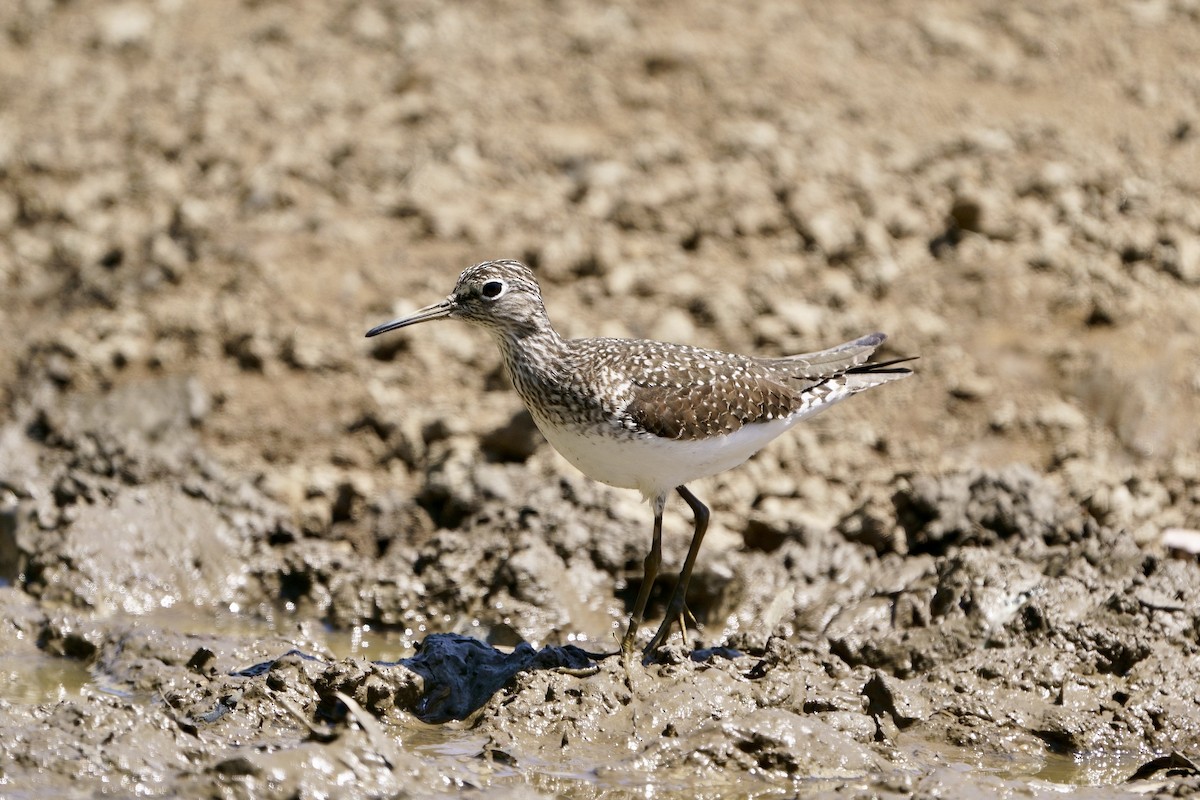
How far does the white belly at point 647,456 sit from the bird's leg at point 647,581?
0.10 metres

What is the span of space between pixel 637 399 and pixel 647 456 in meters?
0.31

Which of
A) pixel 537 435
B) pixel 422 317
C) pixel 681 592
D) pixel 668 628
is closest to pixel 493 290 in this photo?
pixel 422 317

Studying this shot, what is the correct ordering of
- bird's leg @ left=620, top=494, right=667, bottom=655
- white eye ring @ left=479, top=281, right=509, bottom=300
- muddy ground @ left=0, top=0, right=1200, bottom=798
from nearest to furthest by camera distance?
muddy ground @ left=0, top=0, right=1200, bottom=798 → bird's leg @ left=620, top=494, right=667, bottom=655 → white eye ring @ left=479, top=281, right=509, bottom=300

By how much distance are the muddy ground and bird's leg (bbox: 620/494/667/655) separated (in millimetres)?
251

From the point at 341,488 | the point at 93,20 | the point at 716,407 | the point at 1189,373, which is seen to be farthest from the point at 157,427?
the point at 1189,373

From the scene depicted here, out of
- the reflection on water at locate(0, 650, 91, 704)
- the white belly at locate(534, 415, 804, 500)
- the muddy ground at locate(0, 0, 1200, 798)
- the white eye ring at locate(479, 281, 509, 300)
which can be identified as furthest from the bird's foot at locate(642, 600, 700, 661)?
the reflection on water at locate(0, 650, 91, 704)

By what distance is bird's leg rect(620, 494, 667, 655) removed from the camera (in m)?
7.66

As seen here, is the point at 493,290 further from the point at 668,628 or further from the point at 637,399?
the point at 668,628

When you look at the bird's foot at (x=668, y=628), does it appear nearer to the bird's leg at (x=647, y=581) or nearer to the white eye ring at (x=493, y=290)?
the bird's leg at (x=647, y=581)

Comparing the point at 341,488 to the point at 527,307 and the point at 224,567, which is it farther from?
the point at 527,307

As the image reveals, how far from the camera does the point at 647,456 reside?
25.3ft

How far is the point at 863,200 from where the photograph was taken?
1258 centimetres

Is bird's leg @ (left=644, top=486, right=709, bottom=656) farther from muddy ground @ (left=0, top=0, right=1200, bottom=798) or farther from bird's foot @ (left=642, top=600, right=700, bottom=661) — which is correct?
muddy ground @ (left=0, top=0, right=1200, bottom=798)

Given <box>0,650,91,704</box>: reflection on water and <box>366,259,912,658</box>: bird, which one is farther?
<box>0,650,91,704</box>: reflection on water
